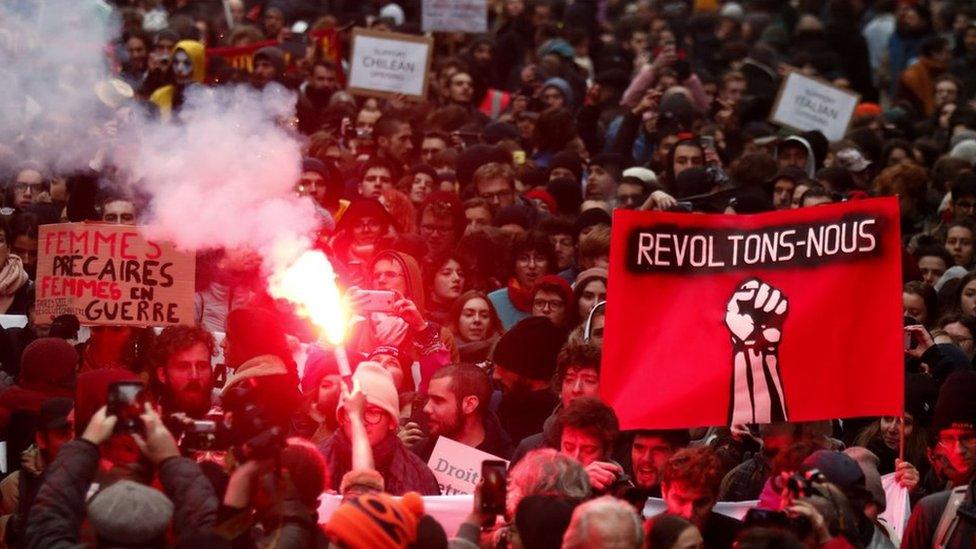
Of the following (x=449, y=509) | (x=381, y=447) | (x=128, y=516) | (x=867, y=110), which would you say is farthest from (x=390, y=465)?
(x=867, y=110)

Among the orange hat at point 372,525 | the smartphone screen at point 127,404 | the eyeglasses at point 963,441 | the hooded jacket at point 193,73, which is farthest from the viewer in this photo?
the hooded jacket at point 193,73

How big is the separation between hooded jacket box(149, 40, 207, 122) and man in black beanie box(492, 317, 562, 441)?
493 centimetres

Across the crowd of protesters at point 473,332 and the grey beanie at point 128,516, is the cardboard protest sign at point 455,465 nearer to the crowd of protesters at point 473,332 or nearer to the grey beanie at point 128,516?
the crowd of protesters at point 473,332

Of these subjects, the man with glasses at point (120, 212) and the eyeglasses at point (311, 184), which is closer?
the man with glasses at point (120, 212)

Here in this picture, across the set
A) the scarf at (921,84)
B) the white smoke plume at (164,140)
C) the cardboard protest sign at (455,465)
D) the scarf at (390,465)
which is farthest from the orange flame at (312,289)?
the scarf at (921,84)

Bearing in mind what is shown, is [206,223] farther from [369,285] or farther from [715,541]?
[715,541]

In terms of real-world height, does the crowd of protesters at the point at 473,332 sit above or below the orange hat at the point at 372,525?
above

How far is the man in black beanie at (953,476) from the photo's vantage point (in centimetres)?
836

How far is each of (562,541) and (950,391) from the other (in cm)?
258

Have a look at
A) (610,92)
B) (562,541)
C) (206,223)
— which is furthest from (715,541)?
(610,92)

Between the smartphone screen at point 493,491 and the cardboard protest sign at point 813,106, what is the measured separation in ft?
36.7

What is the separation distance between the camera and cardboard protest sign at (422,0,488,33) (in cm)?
2081

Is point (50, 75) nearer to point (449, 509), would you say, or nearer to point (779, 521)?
point (449, 509)

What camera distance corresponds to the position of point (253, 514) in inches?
306
